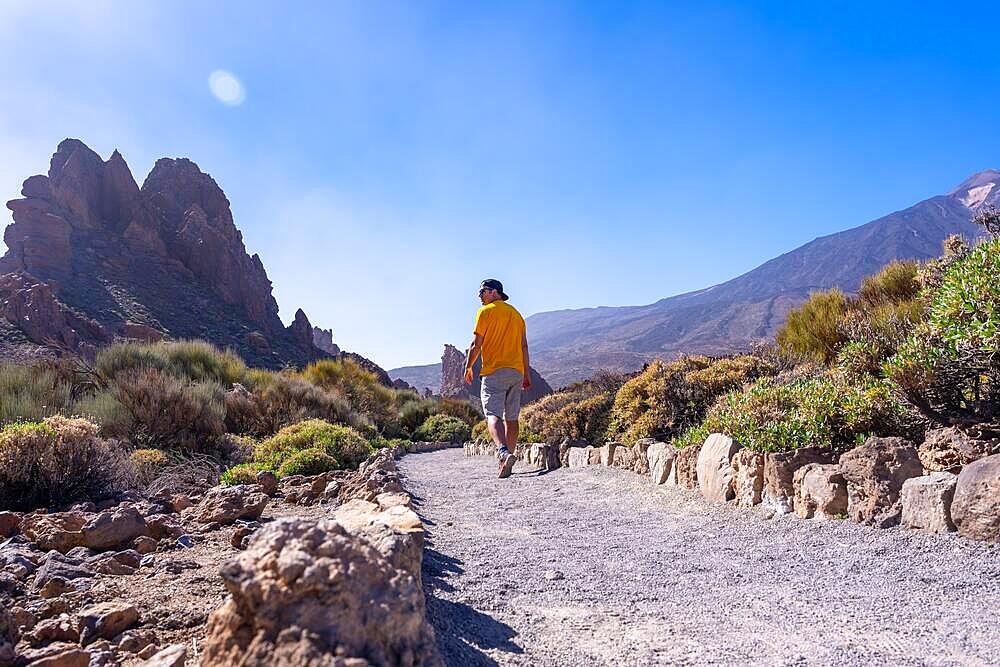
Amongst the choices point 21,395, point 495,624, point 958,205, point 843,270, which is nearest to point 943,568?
point 495,624

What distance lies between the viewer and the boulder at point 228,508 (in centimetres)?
351

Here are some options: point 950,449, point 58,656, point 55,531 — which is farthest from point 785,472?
point 55,531

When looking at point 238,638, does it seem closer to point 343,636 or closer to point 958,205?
point 343,636

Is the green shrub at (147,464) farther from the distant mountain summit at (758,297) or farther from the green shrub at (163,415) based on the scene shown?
the distant mountain summit at (758,297)

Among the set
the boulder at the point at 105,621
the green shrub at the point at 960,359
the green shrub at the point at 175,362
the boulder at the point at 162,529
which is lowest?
the boulder at the point at 105,621

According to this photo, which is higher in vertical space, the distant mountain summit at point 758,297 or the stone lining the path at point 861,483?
the distant mountain summit at point 758,297

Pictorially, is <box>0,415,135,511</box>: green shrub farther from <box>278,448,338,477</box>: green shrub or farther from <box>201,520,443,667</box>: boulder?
<box>201,520,443,667</box>: boulder

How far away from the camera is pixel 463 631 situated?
1998mm

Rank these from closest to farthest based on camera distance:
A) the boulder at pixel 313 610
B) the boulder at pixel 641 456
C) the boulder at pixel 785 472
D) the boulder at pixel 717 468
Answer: the boulder at pixel 313 610 → the boulder at pixel 785 472 → the boulder at pixel 717 468 → the boulder at pixel 641 456

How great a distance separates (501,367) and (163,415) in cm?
431

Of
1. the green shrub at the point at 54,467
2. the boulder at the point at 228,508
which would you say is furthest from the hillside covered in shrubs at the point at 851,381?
the green shrub at the point at 54,467

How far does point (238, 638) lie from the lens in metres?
1.17

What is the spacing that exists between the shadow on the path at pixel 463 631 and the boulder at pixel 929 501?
2.27 m

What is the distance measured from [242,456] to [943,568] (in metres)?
6.94
